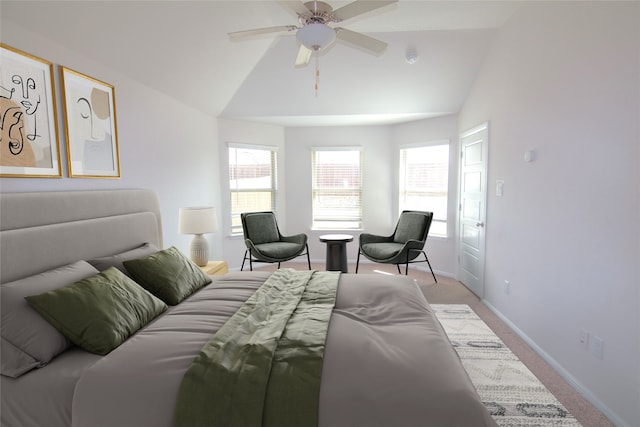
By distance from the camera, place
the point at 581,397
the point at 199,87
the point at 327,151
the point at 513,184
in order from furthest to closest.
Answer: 1. the point at 327,151
2. the point at 199,87
3. the point at 513,184
4. the point at 581,397

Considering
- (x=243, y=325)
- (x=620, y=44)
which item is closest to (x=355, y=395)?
(x=243, y=325)

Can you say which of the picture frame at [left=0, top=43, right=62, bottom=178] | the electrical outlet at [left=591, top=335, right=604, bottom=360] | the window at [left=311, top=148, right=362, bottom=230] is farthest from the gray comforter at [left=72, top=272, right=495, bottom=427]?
the window at [left=311, top=148, right=362, bottom=230]

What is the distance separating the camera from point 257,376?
142cm

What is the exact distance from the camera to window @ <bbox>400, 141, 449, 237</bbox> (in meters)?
5.13

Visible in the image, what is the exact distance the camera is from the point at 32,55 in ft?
7.01

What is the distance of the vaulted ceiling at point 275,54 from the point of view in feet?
8.22

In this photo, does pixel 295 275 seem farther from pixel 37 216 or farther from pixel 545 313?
pixel 545 313

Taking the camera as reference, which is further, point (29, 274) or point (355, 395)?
point (29, 274)

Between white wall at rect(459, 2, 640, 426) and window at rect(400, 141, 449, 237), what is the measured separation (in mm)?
1530

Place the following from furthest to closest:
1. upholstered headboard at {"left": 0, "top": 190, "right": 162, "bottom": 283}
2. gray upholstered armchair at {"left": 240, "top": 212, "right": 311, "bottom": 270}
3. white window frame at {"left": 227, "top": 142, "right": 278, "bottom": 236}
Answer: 1. white window frame at {"left": 227, "top": 142, "right": 278, "bottom": 236}
2. gray upholstered armchair at {"left": 240, "top": 212, "right": 311, "bottom": 270}
3. upholstered headboard at {"left": 0, "top": 190, "right": 162, "bottom": 283}

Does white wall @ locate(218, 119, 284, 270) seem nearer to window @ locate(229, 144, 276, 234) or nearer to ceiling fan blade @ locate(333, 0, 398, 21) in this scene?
window @ locate(229, 144, 276, 234)

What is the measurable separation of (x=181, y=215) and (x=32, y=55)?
1.79 metres

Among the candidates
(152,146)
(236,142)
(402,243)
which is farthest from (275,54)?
(402,243)

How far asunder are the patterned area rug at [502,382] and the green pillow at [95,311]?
7.05 feet
